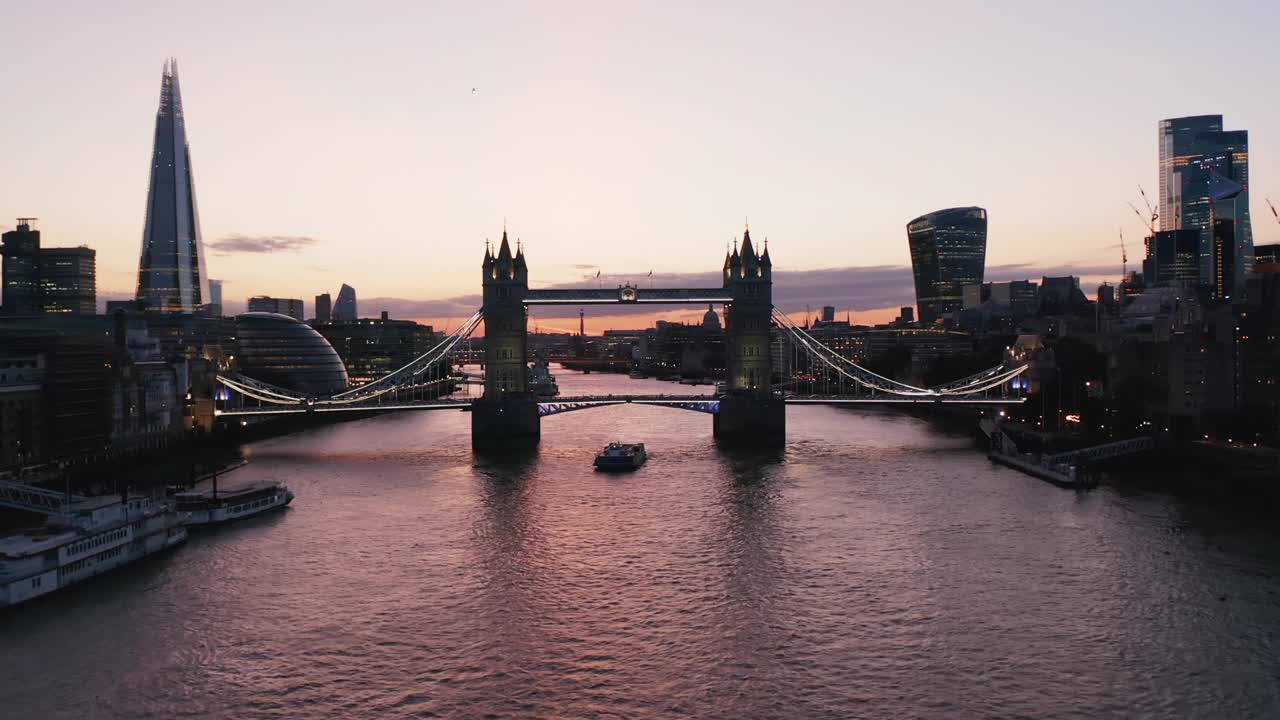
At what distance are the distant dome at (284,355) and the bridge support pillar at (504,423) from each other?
4907cm

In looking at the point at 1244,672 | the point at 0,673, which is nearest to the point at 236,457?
the point at 0,673

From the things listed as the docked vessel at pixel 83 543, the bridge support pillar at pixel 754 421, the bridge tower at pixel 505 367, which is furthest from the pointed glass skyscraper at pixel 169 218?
the docked vessel at pixel 83 543

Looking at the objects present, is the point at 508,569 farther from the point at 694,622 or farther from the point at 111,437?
the point at 111,437

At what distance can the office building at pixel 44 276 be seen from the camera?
467 feet

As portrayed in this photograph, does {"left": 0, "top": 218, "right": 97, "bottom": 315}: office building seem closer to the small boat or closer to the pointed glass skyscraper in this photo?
the pointed glass skyscraper

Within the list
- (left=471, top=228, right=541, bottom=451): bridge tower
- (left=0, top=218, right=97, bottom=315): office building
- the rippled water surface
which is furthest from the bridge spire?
(left=0, top=218, right=97, bottom=315): office building

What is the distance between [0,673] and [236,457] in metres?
44.8

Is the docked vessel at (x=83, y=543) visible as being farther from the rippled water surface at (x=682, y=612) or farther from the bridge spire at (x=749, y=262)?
the bridge spire at (x=749, y=262)

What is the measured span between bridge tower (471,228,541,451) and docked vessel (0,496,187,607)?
34.0 meters

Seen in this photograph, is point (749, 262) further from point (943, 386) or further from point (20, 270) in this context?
point (20, 270)

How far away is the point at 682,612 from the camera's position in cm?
3000

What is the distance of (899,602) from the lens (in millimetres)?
30969

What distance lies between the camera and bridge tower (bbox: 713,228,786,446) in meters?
76.0

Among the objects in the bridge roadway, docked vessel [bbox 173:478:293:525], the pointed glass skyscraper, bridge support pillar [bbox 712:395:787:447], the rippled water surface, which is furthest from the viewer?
the pointed glass skyscraper
